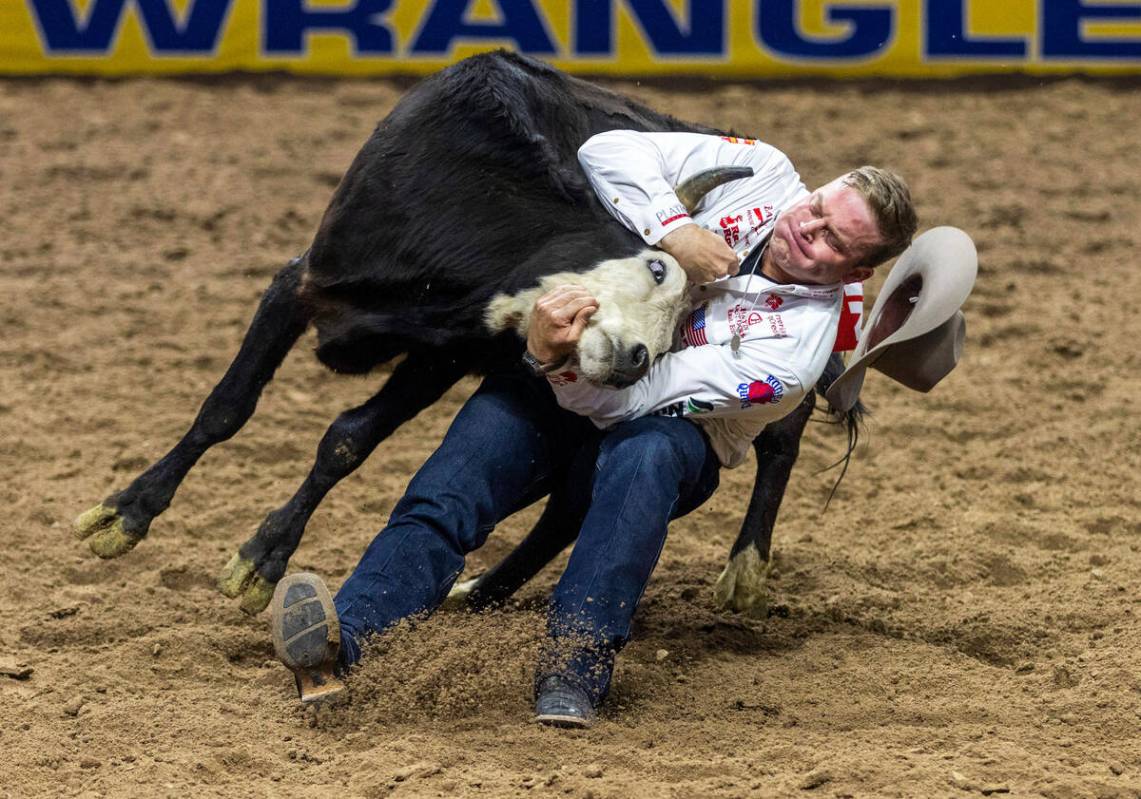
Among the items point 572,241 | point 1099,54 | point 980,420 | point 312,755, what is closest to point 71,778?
point 312,755

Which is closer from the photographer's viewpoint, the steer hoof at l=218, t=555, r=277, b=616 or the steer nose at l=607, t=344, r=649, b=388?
the steer nose at l=607, t=344, r=649, b=388

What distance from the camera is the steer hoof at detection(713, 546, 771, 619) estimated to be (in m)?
4.02

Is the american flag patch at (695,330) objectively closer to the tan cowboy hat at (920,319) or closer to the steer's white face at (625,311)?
the steer's white face at (625,311)

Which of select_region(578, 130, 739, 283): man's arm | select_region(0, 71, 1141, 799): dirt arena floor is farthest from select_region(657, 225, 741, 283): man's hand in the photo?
select_region(0, 71, 1141, 799): dirt arena floor

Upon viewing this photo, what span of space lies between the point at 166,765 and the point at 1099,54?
6827 mm

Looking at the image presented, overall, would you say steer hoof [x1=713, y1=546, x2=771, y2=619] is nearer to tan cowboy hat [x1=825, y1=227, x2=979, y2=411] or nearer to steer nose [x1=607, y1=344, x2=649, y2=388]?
tan cowboy hat [x1=825, y1=227, x2=979, y2=411]

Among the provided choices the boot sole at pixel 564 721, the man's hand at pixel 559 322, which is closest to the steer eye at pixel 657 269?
the man's hand at pixel 559 322

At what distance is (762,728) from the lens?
314cm

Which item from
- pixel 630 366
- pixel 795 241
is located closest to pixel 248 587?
pixel 630 366

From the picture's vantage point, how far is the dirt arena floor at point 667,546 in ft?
9.64

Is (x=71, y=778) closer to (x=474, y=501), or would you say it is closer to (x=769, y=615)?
(x=474, y=501)

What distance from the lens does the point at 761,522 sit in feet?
13.7

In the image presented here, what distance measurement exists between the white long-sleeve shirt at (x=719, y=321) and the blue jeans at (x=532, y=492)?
2.8 inches

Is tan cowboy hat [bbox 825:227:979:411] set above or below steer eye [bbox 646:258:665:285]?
below
